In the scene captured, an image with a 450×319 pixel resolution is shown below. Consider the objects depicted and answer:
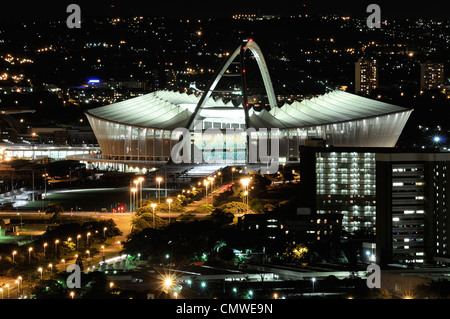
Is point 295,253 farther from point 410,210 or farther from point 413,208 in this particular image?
point 413,208

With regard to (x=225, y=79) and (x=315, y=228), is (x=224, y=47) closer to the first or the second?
(x=225, y=79)

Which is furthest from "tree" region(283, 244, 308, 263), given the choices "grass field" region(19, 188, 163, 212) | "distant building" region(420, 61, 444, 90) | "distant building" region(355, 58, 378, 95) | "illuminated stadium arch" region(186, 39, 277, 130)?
"distant building" region(420, 61, 444, 90)

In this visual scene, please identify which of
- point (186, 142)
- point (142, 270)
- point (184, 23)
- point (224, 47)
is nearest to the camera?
point (142, 270)

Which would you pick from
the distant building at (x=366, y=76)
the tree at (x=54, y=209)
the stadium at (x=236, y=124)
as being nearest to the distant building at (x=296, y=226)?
the tree at (x=54, y=209)

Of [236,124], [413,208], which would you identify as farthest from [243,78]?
[413,208]

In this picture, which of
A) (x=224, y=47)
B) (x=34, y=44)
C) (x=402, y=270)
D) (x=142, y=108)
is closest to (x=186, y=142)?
(x=142, y=108)

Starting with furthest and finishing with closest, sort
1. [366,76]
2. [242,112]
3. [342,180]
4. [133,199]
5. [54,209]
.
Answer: [366,76] < [242,112] < [133,199] < [342,180] < [54,209]
